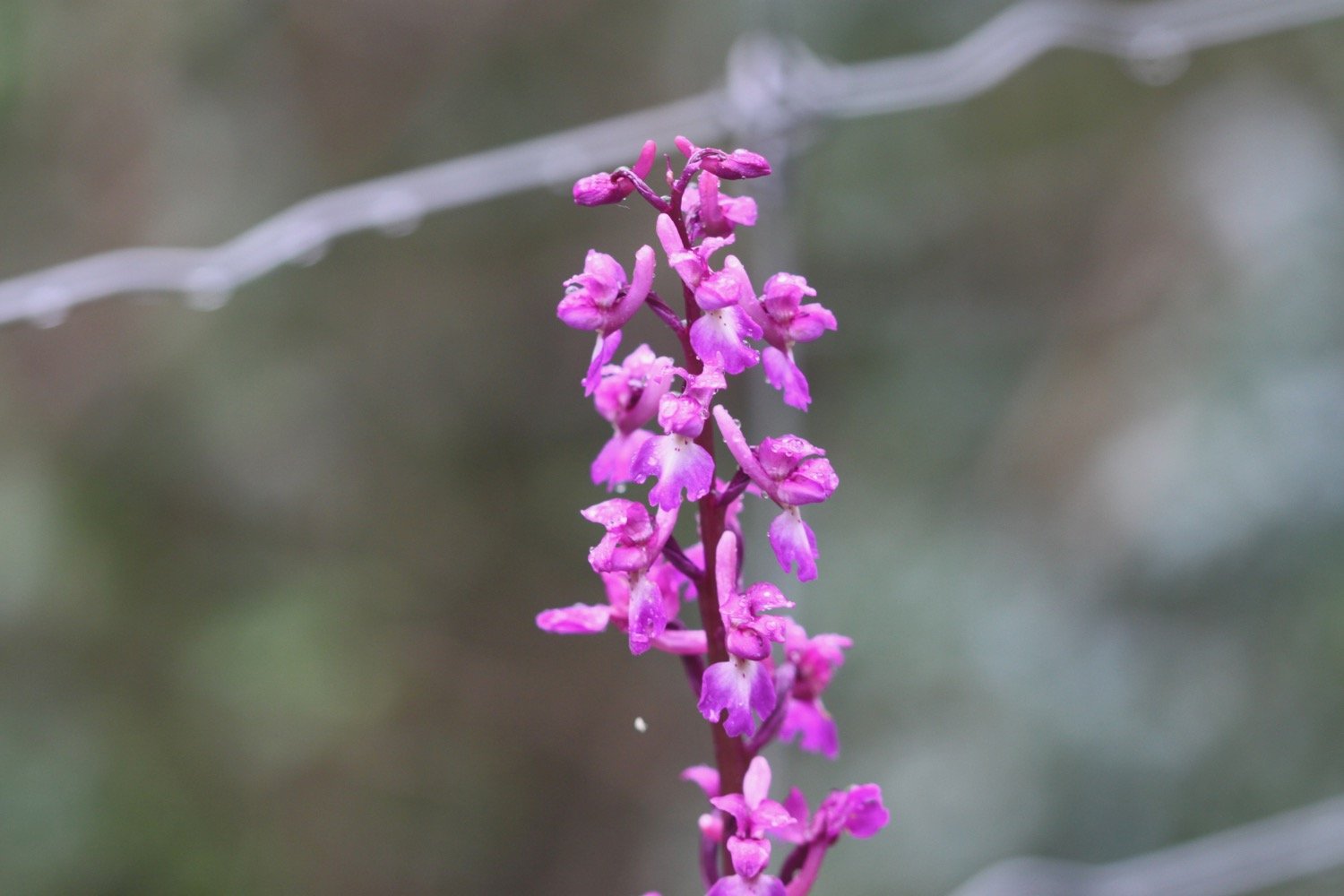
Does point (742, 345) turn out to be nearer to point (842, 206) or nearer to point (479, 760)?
point (842, 206)

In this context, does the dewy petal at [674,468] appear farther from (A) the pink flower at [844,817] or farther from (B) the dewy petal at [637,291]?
(A) the pink flower at [844,817]

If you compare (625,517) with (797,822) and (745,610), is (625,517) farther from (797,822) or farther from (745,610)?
(797,822)

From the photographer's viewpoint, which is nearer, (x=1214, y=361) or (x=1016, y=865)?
(x=1016, y=865)

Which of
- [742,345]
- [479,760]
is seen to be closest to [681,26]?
[479,760]

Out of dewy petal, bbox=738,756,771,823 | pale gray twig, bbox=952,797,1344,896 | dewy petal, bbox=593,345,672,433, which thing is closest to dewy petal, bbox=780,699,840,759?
dewy petal, bbox=738,756,771,823

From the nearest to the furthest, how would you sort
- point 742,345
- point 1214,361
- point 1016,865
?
1. point 742,345
2. point 1016,865
3. point 1214,361

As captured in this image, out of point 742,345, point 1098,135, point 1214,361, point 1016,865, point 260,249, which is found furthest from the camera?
point 1098,135

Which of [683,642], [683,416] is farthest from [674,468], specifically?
[683,642]

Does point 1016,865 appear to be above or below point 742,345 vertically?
below
